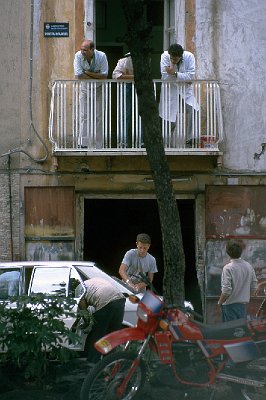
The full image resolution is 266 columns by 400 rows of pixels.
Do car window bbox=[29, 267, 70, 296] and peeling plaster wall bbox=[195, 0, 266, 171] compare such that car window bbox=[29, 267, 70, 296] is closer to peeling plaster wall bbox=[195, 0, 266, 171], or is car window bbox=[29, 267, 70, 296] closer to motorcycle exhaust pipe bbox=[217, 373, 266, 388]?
motorcycle exhaust pipe bbox=[217, 373, 266, 388]

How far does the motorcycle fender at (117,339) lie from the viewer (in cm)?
830

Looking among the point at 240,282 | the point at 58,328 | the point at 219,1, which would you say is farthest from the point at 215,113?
the point at 58,328

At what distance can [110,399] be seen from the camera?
8.35 meters

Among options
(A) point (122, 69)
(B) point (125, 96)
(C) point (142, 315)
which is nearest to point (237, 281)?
(C) point (142, 315)

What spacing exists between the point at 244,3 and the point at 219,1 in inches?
17.8

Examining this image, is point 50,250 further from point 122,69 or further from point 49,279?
point 49,279

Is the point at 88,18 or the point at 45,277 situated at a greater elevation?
the point at 88,18

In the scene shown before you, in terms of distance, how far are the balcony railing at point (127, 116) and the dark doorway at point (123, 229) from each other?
1.57 metres

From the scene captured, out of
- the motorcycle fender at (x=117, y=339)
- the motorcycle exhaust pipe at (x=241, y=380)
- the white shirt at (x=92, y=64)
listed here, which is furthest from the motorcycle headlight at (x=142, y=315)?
the white shirt at (x=92, y=64)

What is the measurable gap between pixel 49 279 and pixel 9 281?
1.78ft

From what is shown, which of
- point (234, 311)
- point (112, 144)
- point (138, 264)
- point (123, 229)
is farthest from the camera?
point (123, 229)

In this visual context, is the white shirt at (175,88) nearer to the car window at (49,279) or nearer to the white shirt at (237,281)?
the car window at (49,279)

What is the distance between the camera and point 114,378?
834 cm

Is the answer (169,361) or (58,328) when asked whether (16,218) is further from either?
(169,361)
